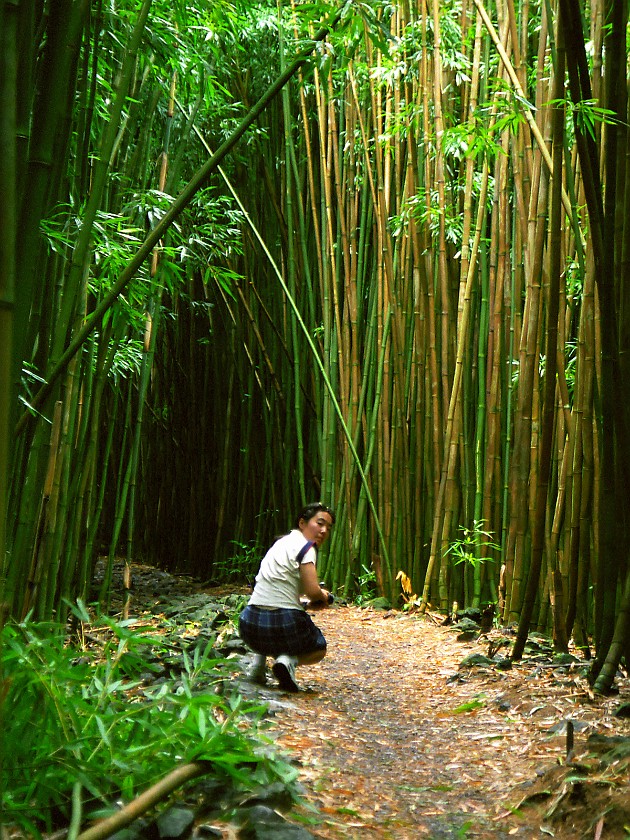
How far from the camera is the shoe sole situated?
2.18 metres

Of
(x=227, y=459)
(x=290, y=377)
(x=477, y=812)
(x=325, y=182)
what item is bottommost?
(x=477, y=812)

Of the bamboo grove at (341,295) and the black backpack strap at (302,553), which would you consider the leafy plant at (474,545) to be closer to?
the bamboo grove at (341,295)

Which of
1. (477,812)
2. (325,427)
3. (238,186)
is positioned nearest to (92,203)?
(477,812)

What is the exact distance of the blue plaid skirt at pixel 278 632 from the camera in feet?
7.37

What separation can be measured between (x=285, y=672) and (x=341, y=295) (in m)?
2.86

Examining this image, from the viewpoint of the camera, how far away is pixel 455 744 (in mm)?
1923

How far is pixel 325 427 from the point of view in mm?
4480

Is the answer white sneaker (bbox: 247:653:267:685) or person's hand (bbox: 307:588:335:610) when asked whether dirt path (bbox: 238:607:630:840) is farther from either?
person's hand (bbox: 307:588:335:610)

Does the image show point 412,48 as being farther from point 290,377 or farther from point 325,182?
point 290,377

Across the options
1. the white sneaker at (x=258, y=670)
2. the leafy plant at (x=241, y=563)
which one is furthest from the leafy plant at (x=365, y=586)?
the white sneaker at (x=258, y=670)

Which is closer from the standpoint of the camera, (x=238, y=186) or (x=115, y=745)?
(x=115, y=745)

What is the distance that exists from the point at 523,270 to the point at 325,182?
1.40 m

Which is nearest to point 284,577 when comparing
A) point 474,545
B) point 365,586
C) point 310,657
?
point 310,657

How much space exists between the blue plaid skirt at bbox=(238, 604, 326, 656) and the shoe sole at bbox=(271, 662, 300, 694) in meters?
0.06
